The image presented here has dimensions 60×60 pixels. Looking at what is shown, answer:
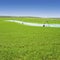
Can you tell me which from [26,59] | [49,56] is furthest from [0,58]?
[49,56]

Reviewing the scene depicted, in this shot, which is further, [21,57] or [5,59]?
[21,57]

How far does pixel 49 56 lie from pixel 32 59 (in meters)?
1.56

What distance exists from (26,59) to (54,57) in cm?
214

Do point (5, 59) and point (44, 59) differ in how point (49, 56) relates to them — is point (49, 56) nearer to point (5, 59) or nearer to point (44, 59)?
point (44, 59)

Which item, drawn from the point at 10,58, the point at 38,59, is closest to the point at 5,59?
the point at 10,58

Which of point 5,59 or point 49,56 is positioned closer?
point 5,59

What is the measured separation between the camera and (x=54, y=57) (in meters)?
11.6

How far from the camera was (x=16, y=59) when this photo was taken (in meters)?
10.9

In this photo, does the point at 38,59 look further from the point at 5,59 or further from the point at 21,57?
the point at 5,59

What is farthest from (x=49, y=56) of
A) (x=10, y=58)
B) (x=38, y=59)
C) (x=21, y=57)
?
(x=10, y=58)

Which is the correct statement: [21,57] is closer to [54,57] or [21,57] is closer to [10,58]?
[10,58]

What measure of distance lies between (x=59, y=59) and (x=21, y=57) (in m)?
2.76

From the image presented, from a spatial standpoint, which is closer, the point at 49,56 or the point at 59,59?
the point at 59,59

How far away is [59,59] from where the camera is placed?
11.0m
